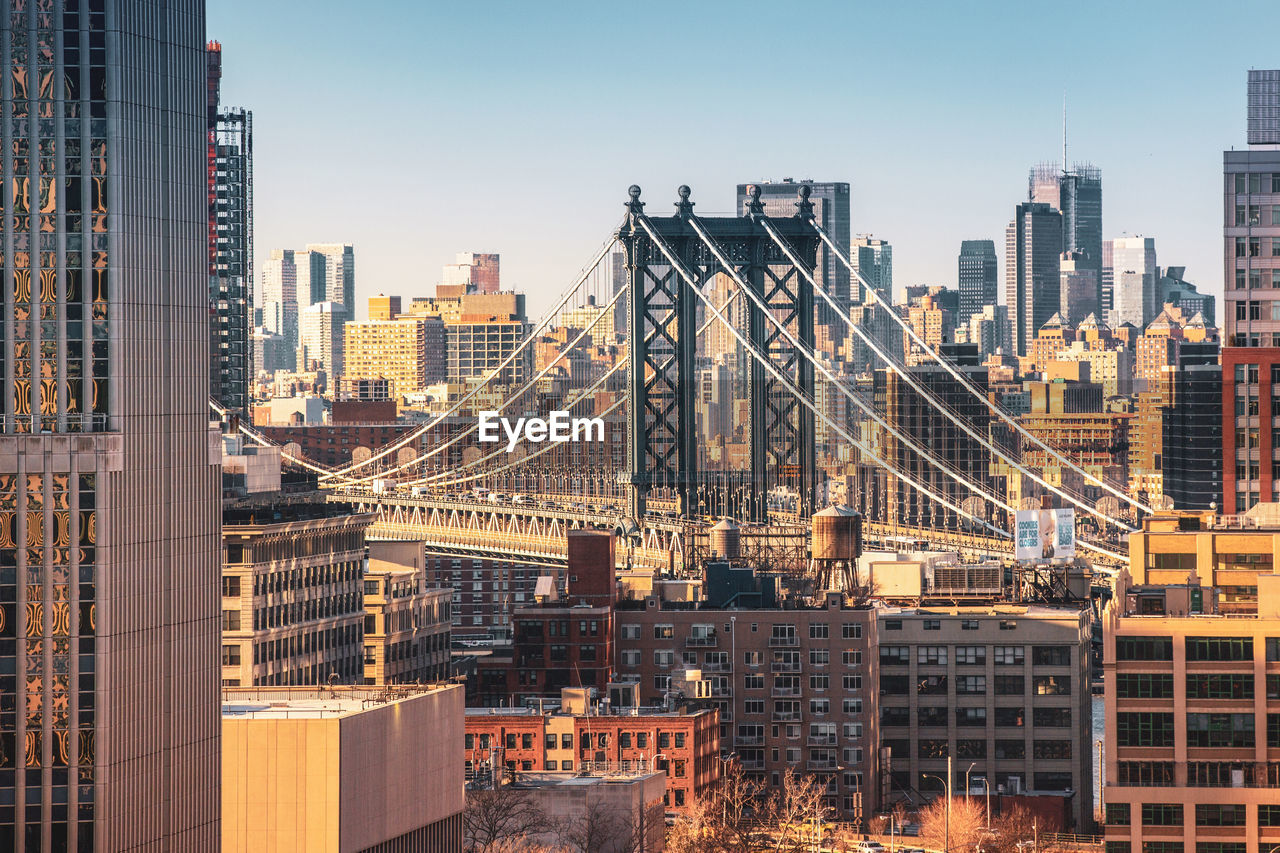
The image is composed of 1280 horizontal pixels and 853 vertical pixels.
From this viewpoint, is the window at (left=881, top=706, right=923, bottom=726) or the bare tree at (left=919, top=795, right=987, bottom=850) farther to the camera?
the window at (left=881, top=706, right=923, bottom=726)

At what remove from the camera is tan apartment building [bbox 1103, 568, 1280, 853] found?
61500 millimetres

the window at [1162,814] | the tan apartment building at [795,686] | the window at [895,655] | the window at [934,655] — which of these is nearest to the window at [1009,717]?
the window at [934,655]

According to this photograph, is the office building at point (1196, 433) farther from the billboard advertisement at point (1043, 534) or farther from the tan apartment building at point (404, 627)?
the tan apartment building at point (404, 627)

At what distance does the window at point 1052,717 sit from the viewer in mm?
89000

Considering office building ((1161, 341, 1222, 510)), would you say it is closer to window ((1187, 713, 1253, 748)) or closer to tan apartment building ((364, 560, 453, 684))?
tan apartment building ((364, 560, 453, 684))

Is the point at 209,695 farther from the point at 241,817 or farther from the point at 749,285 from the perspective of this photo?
the point at 749,285

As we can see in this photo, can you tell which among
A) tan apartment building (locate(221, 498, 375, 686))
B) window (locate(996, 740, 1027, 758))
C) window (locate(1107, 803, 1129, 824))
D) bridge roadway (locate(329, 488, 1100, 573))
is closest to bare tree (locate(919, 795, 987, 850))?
window (locate(996, 740, 1027, 758))

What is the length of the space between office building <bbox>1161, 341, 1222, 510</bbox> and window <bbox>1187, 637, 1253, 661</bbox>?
1484 inches

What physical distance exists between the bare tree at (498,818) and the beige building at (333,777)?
6.84m

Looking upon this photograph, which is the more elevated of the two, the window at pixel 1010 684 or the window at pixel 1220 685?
the window at pixel 1220 685

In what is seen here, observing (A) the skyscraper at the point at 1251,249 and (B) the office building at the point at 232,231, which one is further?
(B) the office building at the point at 232,231

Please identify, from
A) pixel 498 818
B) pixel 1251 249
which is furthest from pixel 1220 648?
pixel 1251 249

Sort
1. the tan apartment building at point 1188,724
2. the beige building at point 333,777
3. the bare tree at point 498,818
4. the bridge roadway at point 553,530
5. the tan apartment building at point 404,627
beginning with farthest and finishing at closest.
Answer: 1. the bridge roadway at point 553,530
2. the tan apartment building at point 404,627
3. the bare tree at point 498,818
4. the tan apartment building at point 1188,724
5. the beige building at point 333,777

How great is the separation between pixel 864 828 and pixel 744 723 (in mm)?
5183
